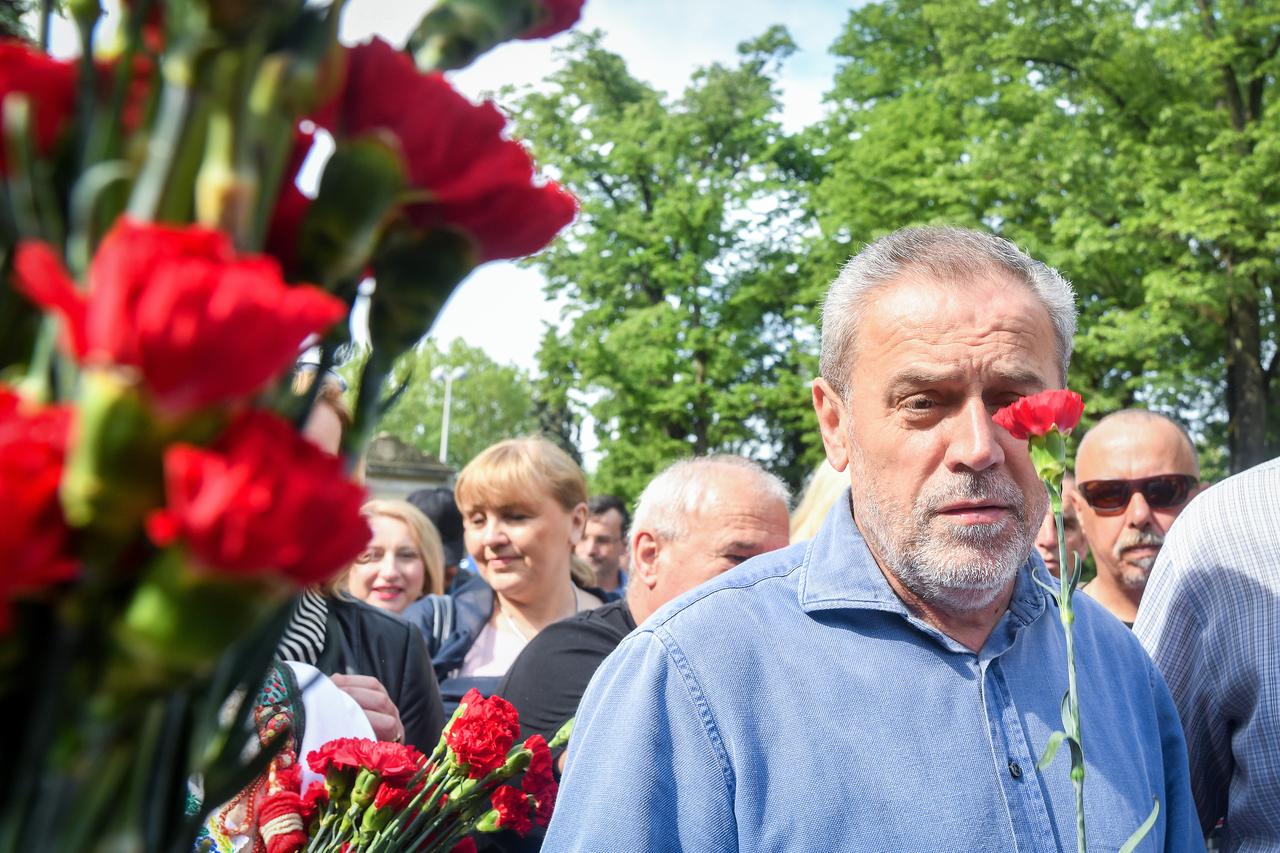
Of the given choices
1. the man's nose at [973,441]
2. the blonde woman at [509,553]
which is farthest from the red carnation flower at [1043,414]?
the blonde woman at [509,553]

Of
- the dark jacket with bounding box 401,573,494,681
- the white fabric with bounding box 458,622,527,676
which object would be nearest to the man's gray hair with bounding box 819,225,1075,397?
the white fabric with bounding box 458,622,527,676

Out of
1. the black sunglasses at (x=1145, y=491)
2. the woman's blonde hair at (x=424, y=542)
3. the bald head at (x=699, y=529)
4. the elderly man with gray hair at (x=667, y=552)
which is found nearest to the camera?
the elderly man with gray hair at (x=667, y=552)

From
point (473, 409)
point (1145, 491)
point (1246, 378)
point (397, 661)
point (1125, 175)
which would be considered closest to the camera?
point (397, 661)

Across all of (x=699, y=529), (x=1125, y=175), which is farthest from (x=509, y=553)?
(x=1125, y=175)

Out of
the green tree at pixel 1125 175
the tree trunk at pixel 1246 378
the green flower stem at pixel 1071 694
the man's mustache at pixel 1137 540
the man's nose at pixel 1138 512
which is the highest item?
the green tree at pixel 1125 175

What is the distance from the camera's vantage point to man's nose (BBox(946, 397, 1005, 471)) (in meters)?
2.19

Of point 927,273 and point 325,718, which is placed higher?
point 927,273

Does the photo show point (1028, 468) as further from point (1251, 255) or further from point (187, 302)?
point (1251, 255)

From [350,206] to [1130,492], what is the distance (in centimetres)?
490

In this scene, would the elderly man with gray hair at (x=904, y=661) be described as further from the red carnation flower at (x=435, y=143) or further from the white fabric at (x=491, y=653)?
the white fabric at (x=491, y=653)

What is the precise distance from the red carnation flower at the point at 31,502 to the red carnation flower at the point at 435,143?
143 millimetres

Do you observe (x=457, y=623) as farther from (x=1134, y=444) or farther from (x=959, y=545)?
(x=959, y=545)

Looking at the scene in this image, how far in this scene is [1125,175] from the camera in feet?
53.7

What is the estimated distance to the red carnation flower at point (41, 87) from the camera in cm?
53
